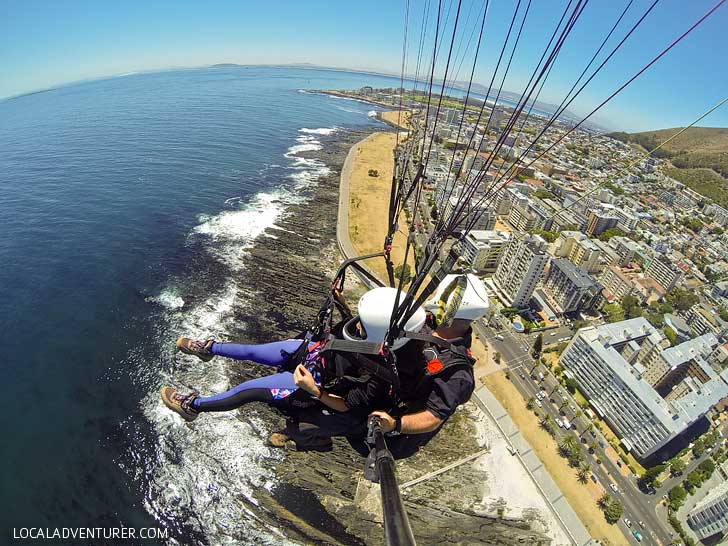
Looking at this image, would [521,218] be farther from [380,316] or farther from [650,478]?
[380,316]

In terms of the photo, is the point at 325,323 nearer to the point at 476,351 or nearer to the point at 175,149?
the point at 476,351

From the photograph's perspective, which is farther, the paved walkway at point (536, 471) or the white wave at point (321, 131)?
the white wave at point (321, 131)

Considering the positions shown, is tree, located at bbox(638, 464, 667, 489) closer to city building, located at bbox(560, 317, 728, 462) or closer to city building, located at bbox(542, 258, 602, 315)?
city building, located at bbox(560, 317, 728, 462)

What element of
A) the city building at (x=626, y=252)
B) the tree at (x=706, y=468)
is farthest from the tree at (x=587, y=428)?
the city building at (x=626, y=252)

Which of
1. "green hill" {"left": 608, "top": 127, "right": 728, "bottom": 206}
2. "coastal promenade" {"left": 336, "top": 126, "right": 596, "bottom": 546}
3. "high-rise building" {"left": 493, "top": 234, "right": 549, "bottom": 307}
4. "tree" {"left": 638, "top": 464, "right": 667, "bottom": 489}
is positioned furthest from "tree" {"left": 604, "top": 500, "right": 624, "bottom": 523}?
"green hill" {"left": 608, "top": 127, "right": 728, "bottom": 206}

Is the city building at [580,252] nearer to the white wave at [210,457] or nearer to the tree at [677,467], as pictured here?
the tree at [677,467]

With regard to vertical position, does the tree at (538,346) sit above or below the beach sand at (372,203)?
below

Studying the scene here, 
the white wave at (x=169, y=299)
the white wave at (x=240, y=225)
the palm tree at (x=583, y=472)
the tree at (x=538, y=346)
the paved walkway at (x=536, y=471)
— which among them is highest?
the white wave at (x=169, y=299)
